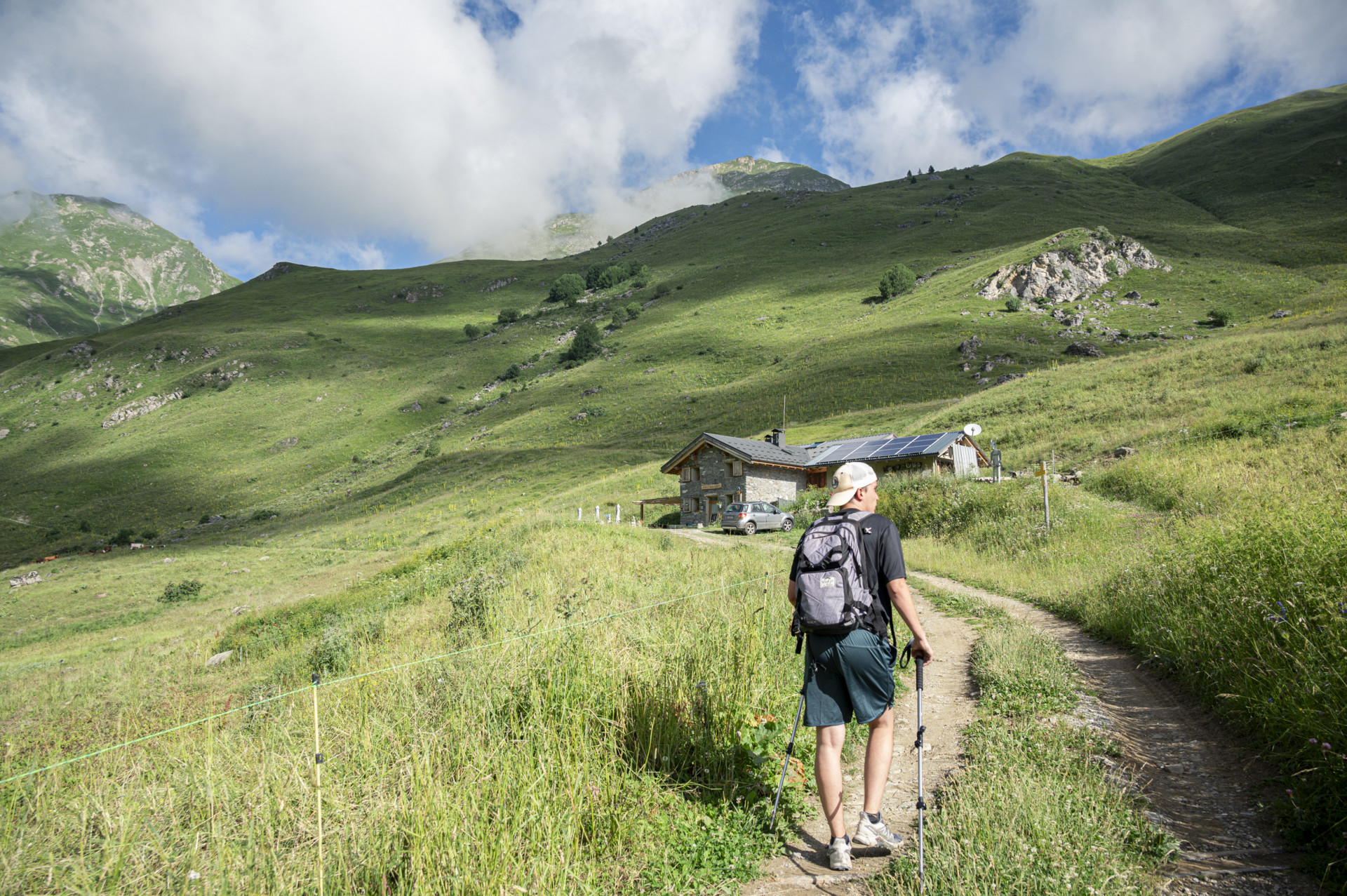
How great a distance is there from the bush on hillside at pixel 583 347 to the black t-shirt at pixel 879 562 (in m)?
93.1

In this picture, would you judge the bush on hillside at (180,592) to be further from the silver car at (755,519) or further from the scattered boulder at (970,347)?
the scattered boulder at (970,347)

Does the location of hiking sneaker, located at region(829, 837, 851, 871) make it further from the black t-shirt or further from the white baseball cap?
the white baseball cap

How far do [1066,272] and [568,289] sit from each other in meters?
94.8

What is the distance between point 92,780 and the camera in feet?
15.6

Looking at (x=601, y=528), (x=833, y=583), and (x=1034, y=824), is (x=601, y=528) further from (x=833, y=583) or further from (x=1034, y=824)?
(x=1034, y=824)

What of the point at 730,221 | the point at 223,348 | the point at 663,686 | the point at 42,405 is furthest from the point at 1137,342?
the point at 42,405

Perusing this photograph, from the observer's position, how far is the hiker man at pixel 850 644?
13.1ft

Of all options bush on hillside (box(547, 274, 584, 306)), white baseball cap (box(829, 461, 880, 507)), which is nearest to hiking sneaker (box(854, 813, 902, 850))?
white baseball cap (box(829, 461, 880, 507))

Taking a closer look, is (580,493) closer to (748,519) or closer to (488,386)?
(748,519)

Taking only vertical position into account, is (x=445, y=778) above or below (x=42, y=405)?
below

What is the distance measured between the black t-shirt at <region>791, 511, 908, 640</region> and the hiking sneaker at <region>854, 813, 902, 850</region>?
1.21 m

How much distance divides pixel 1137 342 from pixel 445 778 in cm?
7659

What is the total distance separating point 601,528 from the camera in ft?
77.7

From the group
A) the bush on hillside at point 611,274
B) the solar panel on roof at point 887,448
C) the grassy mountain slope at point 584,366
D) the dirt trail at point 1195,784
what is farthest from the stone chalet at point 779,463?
the bush on hillside at point 611,274
